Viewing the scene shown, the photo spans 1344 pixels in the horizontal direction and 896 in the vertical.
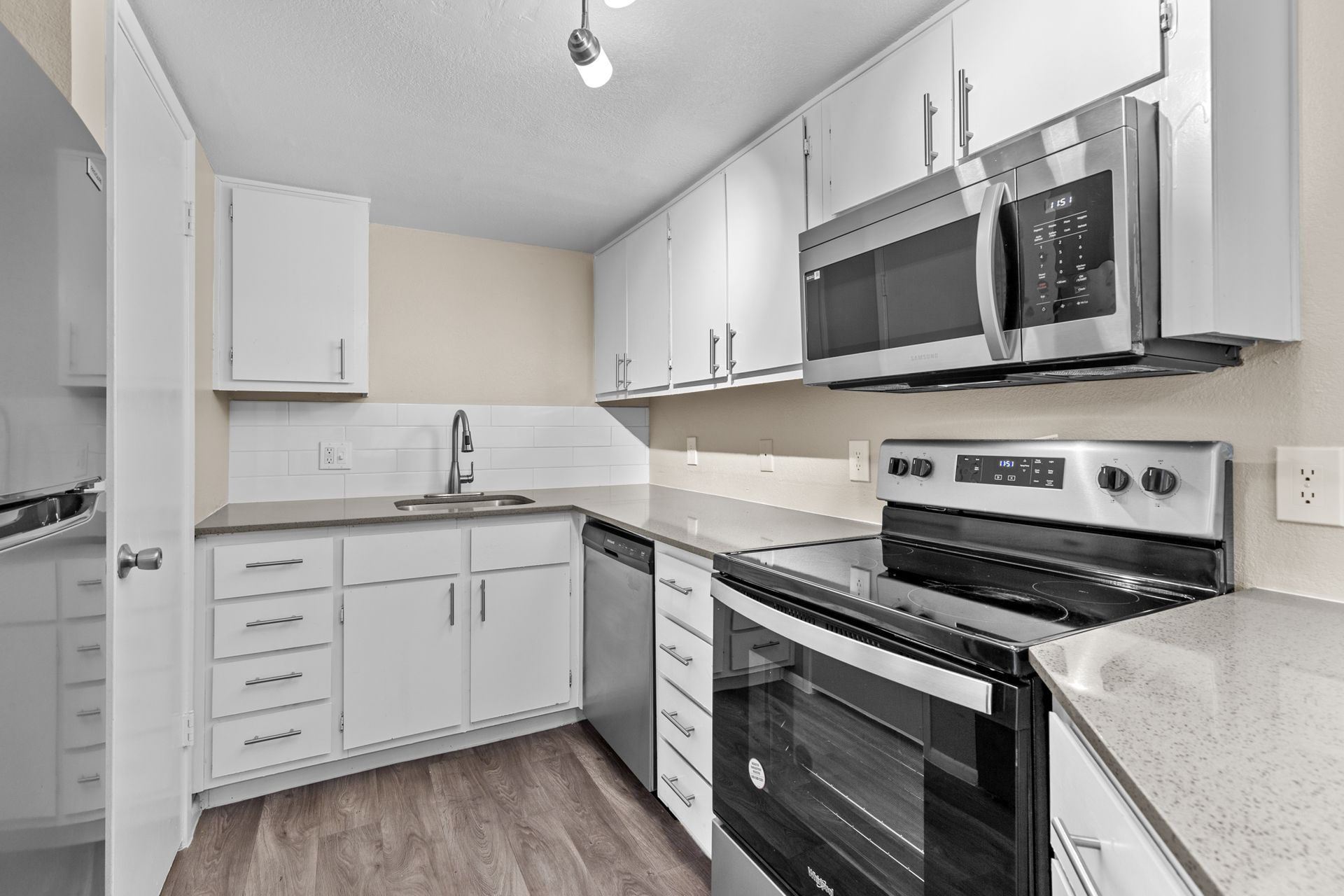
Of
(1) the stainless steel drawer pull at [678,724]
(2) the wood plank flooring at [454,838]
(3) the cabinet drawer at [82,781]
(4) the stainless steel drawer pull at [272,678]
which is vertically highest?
(3) the cabinet drawer at [82,781]

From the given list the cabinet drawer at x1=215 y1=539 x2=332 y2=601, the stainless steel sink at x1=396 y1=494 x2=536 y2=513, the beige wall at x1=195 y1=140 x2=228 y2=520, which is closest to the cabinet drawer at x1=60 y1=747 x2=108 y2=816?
the cabinet drawer at x1=215 y1=539 x2=332 y2=601

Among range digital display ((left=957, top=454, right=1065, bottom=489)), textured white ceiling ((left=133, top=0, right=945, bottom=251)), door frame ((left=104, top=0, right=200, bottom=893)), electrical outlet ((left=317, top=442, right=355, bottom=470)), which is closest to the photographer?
door frame ((left=104, top=0, right=200, bottom=893))

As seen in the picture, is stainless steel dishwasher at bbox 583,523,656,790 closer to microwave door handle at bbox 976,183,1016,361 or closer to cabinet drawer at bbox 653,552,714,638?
cabinet drawer at bbox 653,552,714,638

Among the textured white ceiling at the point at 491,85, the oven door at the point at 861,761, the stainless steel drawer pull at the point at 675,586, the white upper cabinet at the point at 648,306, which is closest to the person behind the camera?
the oven door at the point at 861,761

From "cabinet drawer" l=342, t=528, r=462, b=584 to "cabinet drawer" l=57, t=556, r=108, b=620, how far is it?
1370 millimetres

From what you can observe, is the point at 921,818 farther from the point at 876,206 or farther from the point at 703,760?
the point at 876,206

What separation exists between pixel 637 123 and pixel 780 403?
3.49 ft

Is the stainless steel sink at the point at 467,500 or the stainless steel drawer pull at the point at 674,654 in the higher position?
the stainless steel sink at the point at 467,500

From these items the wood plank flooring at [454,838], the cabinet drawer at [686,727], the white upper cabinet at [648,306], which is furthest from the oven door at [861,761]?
the white upper cabinet at [648,306]

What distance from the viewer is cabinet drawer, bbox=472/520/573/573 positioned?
8.03 ft

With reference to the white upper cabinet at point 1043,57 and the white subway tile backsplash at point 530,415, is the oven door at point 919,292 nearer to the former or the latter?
the white upper cabinet at point 1043,57

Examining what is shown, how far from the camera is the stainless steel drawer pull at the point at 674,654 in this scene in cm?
183

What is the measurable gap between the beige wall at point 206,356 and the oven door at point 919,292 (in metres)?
1.88

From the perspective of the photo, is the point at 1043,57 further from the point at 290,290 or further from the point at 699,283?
the point at 290,290
